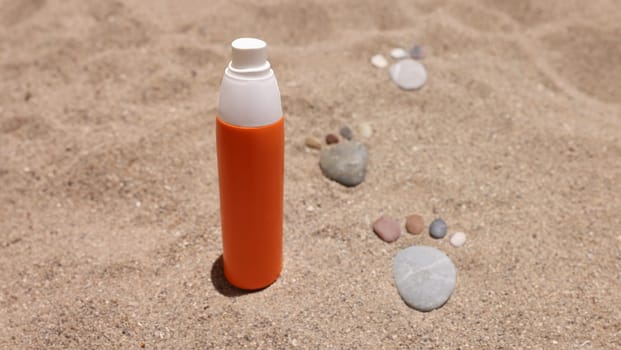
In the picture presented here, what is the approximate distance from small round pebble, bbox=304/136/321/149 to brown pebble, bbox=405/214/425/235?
35cm

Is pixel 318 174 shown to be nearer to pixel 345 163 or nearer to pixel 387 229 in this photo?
pixel 345 163

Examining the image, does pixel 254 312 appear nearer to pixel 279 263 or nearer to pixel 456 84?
pixel 279 263

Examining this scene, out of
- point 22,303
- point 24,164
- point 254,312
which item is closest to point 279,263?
point 254,312

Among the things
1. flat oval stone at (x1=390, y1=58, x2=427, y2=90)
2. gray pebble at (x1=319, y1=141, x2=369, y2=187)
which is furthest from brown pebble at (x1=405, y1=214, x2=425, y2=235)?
flat oval stone at (x1=390, y1=58, x2=427, y2=90)

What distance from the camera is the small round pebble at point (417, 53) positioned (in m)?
1.83

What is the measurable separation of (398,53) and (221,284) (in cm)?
102

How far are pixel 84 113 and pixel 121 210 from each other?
0.43m

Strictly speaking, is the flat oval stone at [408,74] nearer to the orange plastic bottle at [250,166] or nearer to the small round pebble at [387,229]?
the small round pebble at [387,229]

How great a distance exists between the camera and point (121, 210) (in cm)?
142

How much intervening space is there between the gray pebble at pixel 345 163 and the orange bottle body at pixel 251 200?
0.35m

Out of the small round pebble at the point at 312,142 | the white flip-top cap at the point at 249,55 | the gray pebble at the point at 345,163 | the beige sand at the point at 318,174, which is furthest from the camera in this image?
the small round pebble at the point at 312,142

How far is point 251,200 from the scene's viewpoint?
107cm

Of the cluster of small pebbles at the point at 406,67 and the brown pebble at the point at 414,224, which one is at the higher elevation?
the cluster of small pebbles at the point at 406,67

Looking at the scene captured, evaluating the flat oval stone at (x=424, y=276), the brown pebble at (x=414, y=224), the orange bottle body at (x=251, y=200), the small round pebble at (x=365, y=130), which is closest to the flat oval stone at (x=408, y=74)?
the small round pebble at (x=365, y=130)
